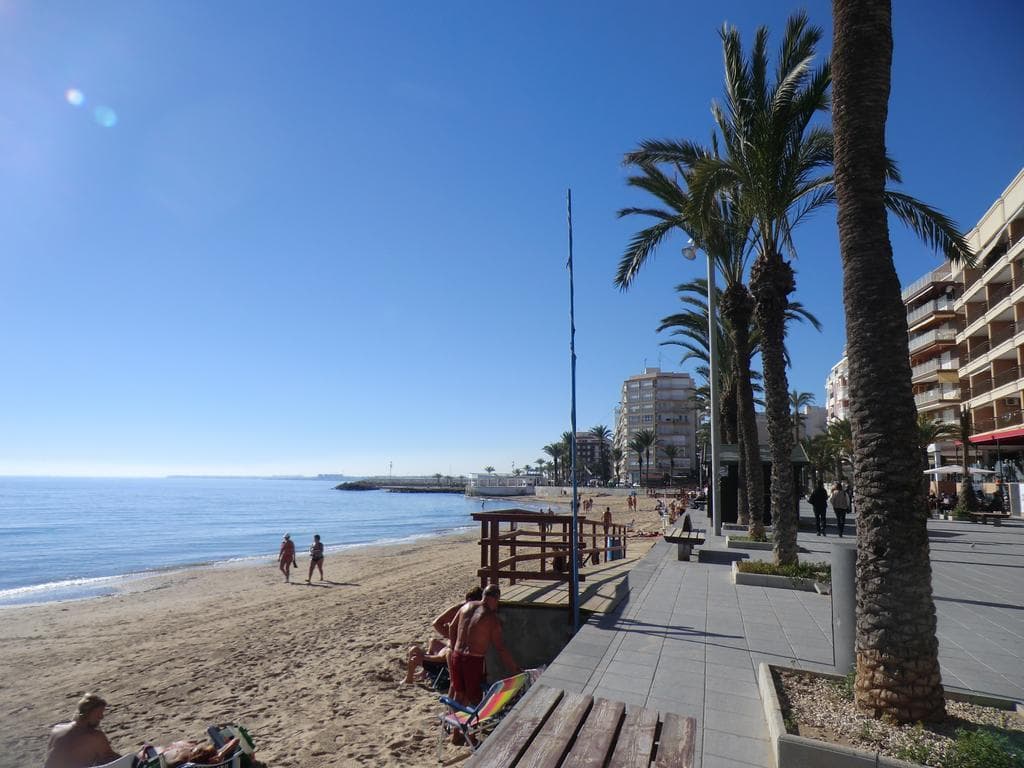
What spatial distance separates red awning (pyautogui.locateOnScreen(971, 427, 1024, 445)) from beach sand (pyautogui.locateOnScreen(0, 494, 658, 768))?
22.3m

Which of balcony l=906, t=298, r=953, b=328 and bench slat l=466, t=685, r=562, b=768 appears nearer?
bench slat l=466, t=685, r=562, b=768

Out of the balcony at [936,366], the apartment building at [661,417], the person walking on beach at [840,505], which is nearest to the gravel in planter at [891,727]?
the person walking on beach at [840,505]

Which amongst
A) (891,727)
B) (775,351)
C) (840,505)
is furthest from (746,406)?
(891,727)

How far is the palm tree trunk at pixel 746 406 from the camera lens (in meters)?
13.4

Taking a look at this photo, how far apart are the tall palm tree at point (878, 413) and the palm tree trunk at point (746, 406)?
384 inches

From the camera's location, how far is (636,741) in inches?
123

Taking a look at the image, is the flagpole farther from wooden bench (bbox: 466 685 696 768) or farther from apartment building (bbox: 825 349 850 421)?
apartment building (bbox: 825 349 850 421)

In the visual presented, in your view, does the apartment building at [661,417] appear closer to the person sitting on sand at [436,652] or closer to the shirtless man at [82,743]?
the person sitting on sand at [436,652]

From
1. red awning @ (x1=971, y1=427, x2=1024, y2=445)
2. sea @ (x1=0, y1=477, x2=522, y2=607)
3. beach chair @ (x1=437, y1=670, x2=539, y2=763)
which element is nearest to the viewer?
beach chair @ (x1=437, y1=670, x2=539, y2=763)

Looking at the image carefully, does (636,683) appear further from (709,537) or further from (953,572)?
(709,537)

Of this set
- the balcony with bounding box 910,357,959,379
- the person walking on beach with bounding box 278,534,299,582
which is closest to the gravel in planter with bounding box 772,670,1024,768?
the person walking on beach with bounding box 278,534,299,582

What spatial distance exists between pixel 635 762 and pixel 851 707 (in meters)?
1.86

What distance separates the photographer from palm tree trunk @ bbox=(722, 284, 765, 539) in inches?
527

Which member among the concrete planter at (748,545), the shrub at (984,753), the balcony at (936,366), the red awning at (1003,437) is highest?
the balcony at (936,366)
